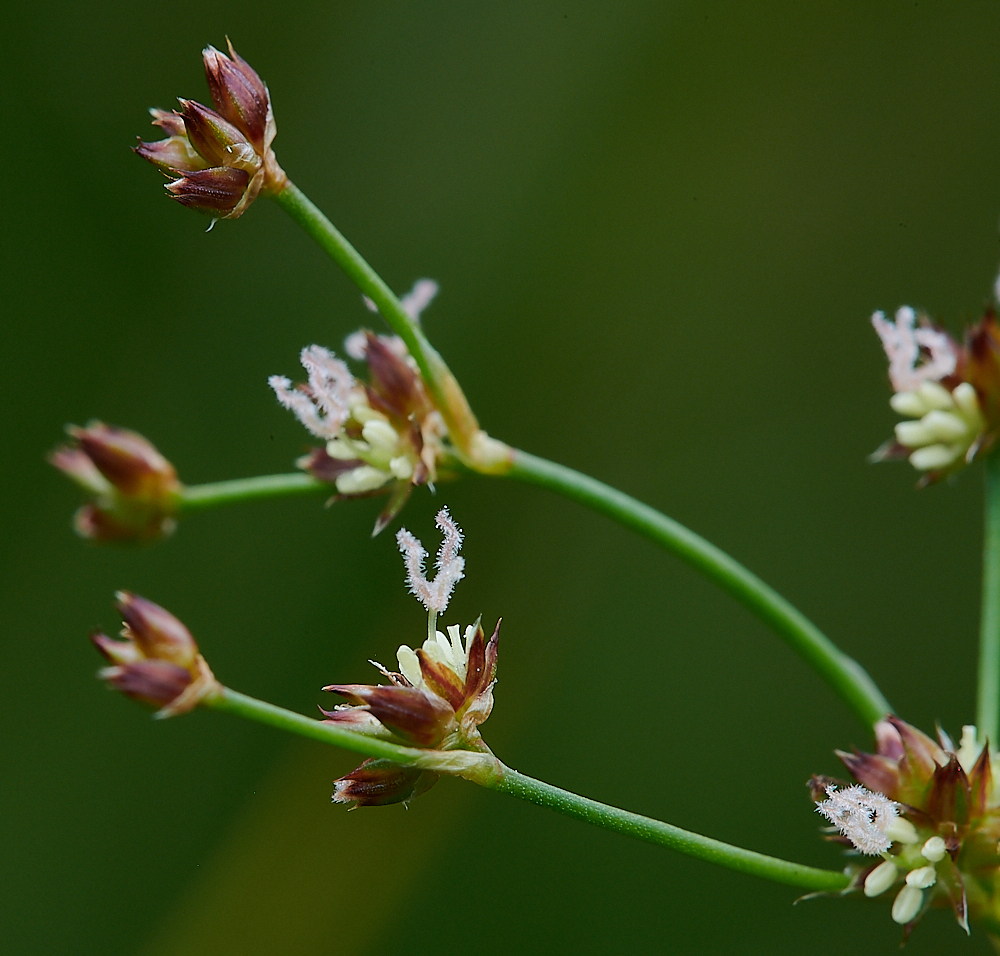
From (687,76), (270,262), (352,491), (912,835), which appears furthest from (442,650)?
(687,76)

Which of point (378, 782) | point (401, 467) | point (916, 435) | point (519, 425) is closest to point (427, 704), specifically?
point (378, 782)

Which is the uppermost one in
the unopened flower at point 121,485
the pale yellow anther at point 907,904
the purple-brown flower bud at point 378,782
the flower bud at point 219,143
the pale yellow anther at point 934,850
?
the flower bud at point 219,143

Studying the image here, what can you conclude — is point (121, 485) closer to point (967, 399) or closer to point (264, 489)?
point (264, 489)

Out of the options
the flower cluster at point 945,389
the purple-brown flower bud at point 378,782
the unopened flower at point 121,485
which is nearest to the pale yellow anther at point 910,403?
the flower cluster at point 945,389

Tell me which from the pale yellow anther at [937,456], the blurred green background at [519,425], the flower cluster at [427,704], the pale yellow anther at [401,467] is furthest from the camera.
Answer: the blurred green background at [519,425]

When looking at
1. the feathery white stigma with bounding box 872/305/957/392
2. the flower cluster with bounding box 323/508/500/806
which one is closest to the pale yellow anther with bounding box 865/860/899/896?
the flower cluster with bounding box 323/508/500/806

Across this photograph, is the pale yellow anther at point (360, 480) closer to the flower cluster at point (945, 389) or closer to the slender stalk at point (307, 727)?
the slender stalk at point (307, 727)

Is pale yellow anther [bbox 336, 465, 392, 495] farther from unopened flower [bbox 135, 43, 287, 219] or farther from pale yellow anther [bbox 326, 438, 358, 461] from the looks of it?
unopened flower [bbox 135, 43, 287, 219]

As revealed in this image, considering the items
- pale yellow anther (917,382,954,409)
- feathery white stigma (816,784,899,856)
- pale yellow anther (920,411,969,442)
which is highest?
pale yellow anther (917,382,954,409)
